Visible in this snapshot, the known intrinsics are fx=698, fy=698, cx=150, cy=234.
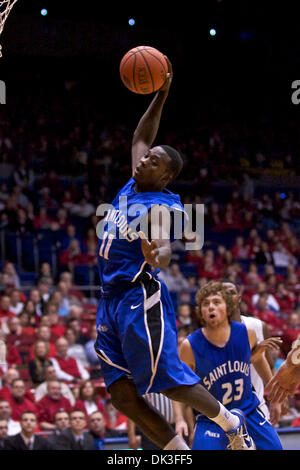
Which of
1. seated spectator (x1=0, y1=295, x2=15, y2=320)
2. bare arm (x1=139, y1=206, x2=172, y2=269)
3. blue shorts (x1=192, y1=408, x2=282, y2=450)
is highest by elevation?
bare arm (x1=139, y1=206, x2=172, y2=269)

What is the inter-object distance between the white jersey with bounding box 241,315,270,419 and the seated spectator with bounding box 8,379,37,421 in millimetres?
2954

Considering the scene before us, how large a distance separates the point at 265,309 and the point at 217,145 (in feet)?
23.0

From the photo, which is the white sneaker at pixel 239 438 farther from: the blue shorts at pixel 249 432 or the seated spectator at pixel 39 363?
the seated spectator at pixel 39 363

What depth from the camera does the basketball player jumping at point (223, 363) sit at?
439 centimetres

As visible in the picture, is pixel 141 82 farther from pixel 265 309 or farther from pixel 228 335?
pixel 265 309

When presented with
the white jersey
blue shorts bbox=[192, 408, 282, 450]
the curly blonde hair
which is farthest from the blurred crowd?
blue shorts bbox=[192, 408, 282, 450]

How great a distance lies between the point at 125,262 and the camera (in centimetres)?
372

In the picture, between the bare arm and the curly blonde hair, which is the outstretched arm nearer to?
the bare arm

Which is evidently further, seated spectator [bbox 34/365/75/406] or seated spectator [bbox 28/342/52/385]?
seated spectator [bbox 28/342/52/385]

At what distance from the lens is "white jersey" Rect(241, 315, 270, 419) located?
467 centimetres

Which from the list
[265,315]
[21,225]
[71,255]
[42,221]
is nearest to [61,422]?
[71,255]

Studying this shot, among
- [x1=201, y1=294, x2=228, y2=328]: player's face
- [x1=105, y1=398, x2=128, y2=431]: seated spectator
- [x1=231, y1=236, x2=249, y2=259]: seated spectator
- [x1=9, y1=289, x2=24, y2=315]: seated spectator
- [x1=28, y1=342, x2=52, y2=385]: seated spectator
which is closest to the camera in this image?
[x1=201, y1=294, x2=228, y2=328]: player's face

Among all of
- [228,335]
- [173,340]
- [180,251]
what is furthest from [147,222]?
[180,251]

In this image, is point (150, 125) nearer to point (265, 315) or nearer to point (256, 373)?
point (256, 373)
